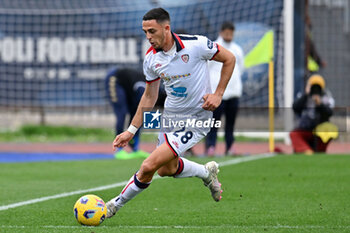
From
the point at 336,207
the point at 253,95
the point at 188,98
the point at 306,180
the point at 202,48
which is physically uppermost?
the point at 202,48

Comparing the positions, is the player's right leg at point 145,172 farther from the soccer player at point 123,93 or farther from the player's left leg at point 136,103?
the soccer player at point 123,93

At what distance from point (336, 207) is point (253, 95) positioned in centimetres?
1265

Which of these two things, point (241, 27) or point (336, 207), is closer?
point (336, 207)

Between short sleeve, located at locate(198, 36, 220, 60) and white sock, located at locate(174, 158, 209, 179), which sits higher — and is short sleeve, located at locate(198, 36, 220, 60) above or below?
above

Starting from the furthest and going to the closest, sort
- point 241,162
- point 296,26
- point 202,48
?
point 296,26 < point 241,162 < point 202,48

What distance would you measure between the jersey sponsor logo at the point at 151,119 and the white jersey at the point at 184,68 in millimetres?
200

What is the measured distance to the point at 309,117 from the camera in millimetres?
13367

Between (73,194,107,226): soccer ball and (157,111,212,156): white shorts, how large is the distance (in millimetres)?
768

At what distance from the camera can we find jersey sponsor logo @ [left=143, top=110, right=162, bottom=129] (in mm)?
6076

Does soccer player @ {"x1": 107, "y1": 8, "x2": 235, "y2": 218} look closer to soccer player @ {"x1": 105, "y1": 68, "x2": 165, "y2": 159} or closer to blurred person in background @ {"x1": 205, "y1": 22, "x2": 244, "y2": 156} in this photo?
blurred person in background @ {"x1": 205, "y1": 22, "x2": 244, "y2": 156}

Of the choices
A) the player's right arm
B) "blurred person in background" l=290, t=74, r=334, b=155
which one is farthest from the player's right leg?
"blurred person in background" l=290, t=74, r=334, b=155

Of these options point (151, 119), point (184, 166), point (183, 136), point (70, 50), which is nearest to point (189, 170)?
point (184, 166)

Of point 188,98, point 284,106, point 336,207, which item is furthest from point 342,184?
point 284,106

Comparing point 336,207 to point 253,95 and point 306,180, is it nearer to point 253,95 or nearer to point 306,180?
point 306,180
